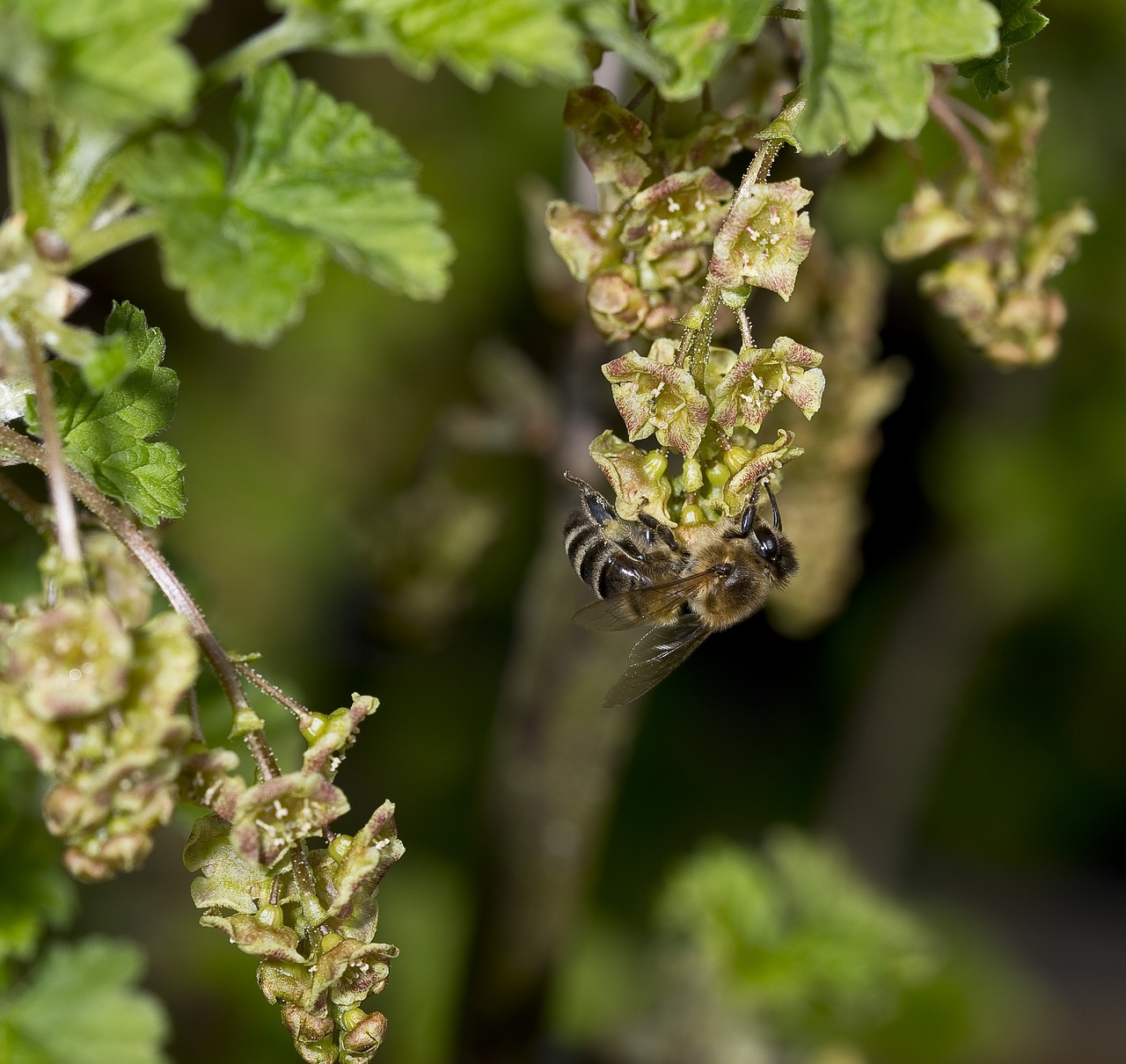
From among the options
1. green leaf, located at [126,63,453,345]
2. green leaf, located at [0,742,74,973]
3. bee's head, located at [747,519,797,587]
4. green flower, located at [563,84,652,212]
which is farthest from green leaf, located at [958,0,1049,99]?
green leaf, located at [0,742,74,973]

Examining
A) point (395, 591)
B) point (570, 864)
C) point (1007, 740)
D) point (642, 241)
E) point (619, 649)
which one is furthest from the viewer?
point (1007, 740)

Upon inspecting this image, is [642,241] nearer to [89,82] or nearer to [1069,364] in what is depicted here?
[89,82]

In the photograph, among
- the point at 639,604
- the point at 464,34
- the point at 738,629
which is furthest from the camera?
the point at 738,629

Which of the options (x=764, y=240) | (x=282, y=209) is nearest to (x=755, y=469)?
(x=764, y=240)

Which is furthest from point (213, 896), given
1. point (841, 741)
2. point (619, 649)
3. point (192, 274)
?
point (841, 741)

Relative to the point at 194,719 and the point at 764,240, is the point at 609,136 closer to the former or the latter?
the point at 764,240

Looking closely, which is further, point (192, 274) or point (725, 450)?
point (725, 450)
